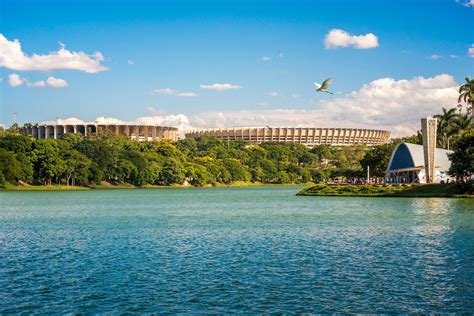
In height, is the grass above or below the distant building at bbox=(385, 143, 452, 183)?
below

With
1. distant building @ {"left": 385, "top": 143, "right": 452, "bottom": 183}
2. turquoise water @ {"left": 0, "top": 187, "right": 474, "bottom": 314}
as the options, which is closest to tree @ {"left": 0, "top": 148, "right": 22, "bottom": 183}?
turquoise water @ {"left": 0, "top": 187, "right": 474, "bottom": 314}

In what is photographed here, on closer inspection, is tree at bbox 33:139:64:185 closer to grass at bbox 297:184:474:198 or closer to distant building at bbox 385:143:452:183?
grass at bbox 297:184:474:198

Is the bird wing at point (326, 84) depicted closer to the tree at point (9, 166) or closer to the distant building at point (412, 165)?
the distant building at point (412, 165)

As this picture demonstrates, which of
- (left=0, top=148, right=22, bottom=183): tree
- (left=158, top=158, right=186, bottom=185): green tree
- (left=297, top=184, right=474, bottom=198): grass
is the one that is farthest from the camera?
(left=158, top=158, right=186, bottom=185): green tree

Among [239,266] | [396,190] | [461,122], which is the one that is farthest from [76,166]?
[239,266]

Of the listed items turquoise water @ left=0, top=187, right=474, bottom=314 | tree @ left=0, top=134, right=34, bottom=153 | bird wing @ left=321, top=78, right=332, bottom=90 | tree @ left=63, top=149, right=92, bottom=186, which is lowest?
turquoise water @ left=0, top=187, right=474, bottom=314

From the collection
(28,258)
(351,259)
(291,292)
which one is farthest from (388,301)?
(28,258)
